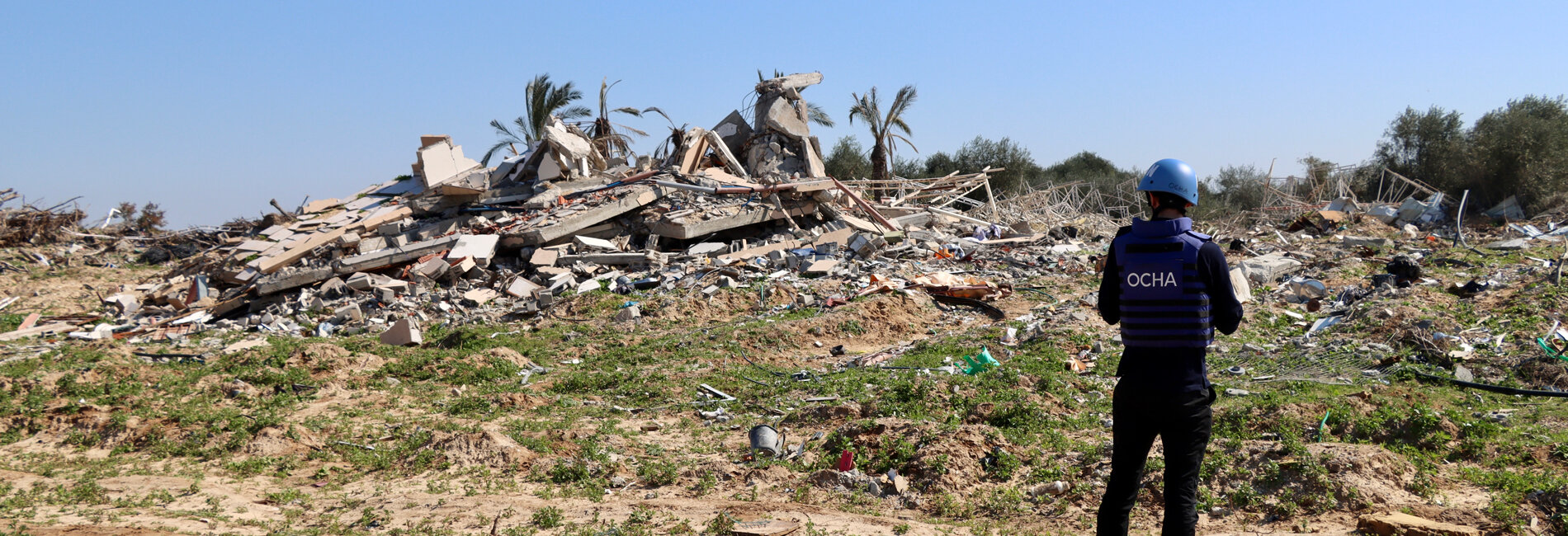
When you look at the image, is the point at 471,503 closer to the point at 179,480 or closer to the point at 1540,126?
the point at 179,480

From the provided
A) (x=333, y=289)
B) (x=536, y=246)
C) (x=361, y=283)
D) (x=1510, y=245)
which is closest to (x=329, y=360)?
(x=361, y=283)

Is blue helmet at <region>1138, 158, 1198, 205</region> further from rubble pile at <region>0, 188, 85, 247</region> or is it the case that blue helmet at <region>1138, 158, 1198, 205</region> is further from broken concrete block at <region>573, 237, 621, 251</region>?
rubble pile at <region>0, 188, 85, 247</region>

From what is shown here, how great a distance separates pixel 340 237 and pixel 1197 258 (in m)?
14.5

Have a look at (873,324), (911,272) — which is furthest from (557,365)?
(911,272)

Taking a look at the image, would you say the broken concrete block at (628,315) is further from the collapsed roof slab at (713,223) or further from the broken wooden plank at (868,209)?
the broken wooden plank at (868,209)

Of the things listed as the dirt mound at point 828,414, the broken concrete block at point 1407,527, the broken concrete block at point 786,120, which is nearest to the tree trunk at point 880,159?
the broken concrete block at point 786,120

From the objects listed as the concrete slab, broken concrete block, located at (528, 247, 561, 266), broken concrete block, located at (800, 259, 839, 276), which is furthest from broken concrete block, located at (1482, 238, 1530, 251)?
the concrete slab

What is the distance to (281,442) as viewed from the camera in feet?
20.5

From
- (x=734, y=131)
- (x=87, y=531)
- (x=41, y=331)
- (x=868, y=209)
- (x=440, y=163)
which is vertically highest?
(x=734, y=131)

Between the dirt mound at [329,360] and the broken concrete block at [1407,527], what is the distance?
8.10m

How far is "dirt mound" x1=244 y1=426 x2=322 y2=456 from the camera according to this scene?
6117mm

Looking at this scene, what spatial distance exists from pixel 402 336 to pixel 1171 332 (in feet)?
30.3

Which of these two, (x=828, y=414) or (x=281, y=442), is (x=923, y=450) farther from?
(x=281, y=442)

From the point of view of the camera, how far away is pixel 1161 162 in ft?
10.3
